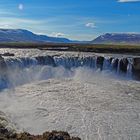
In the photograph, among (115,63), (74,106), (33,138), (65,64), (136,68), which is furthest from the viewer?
(65,64)

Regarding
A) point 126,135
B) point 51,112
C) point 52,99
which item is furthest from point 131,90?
point 126,135

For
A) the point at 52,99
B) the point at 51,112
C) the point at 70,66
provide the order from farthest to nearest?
the point at 70,66 → the point at 52,99 → the point at 51,112

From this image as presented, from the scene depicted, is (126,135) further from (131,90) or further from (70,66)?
(70,66)

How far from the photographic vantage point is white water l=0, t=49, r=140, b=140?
69.9 ft

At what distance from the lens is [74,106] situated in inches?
1078

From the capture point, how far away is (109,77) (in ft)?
155

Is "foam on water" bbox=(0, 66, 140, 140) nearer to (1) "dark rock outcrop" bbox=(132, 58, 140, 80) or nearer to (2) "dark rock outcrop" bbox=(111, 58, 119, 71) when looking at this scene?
(1) "dark rock outcrop" bbox=(132, 58, 140, 80)

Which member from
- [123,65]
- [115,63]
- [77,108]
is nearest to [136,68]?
[123,65]

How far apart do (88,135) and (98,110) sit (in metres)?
5.91

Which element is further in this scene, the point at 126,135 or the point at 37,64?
the point at 37,64

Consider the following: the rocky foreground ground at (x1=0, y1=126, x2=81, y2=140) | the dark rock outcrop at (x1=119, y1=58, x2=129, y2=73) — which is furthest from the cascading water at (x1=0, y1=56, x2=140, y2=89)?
the rocky foreground ground at (x1=0, y1=126, x2=81, y2=140)

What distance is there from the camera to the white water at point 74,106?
21.3 metres

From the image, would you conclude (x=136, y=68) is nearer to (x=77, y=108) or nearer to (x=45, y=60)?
(x=45, y=60)

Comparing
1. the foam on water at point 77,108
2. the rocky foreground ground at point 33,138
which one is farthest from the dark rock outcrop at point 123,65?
the rocky foreground ground at point 33,138
